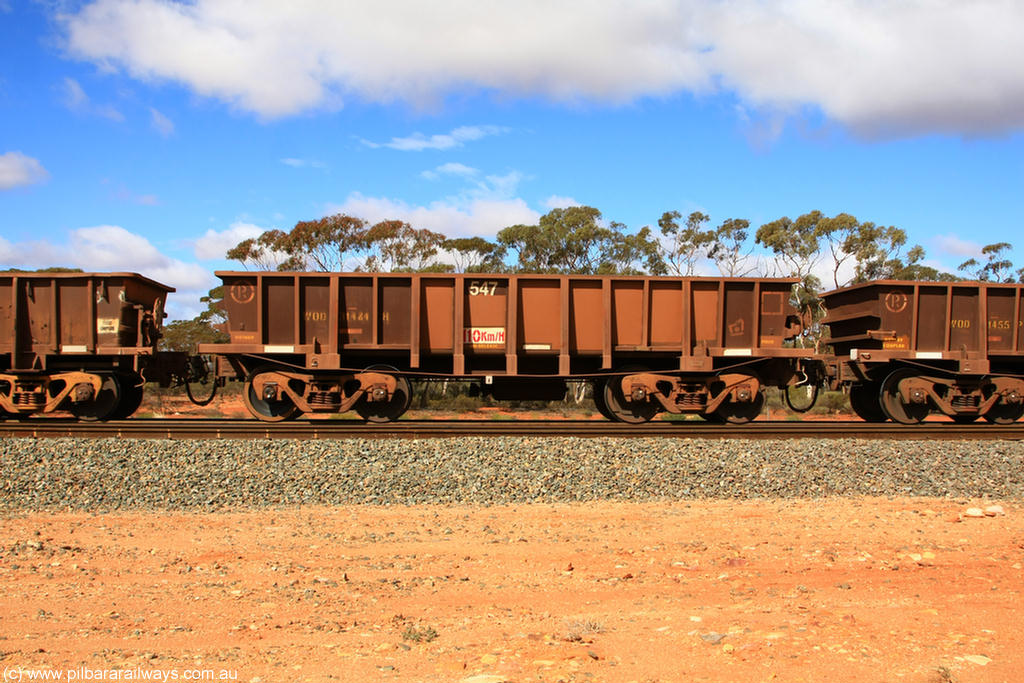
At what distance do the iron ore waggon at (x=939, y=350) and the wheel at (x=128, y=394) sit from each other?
13584 mm

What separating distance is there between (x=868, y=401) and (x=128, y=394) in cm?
1510

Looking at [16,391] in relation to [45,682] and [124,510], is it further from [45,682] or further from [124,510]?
[45,682]

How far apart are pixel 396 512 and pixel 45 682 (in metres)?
4.43

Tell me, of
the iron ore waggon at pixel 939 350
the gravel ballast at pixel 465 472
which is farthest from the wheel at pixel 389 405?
the iron ore waggon at pixel 939 350

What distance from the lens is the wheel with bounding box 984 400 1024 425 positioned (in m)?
14.5

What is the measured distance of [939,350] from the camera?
14422mm

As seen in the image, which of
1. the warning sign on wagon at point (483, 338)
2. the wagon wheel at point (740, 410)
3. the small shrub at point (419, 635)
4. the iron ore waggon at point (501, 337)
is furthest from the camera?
the wagon wheel at point (740, 410)

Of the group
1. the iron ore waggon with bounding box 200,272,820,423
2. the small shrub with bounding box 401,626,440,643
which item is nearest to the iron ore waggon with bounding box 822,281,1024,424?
the iron ore waggon with bounding box 200,272,820,423

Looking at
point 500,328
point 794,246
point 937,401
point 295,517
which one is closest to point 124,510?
point 295,517

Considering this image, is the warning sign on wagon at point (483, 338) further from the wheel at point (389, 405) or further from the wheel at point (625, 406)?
the wheel at point (625, 406)

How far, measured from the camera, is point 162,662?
13.5 feet

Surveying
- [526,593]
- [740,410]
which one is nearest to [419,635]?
[526,593]

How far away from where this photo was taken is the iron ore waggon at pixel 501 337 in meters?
13.5

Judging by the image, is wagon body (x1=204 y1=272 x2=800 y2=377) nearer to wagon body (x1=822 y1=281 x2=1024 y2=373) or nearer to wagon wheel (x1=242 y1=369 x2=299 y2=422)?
wagon wheel (x1=242 y1=369 x2=299 y2=422)
